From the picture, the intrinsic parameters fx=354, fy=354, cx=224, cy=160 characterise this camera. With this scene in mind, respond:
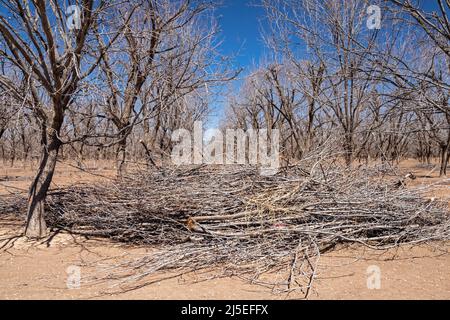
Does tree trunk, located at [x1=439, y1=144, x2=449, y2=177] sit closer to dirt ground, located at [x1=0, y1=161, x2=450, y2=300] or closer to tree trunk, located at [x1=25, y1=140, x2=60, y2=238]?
dirt ground, located at [x1=0, y1=161, x2=450, y2=300]

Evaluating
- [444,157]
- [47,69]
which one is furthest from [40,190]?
[444,157]

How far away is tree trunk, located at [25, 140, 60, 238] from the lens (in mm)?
5277

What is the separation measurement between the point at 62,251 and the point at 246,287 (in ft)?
9.21

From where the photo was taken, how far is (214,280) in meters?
3.85

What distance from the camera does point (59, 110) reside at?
16.6ft

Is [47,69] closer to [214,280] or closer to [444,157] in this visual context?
[214,280]

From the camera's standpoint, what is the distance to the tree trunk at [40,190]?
5277mm

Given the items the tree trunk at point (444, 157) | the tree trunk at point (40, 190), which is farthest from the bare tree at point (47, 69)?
the tree trunk at point (444, 157)

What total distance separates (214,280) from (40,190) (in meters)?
3.14

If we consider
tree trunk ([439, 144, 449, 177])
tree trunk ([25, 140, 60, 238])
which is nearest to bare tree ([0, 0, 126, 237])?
tree trunk ([25, 140, 60, 238])

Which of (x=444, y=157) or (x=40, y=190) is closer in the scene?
(x=40, y=190)

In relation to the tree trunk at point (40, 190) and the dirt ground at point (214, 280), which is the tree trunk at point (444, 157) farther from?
the tree trunk at point (40, 190)
